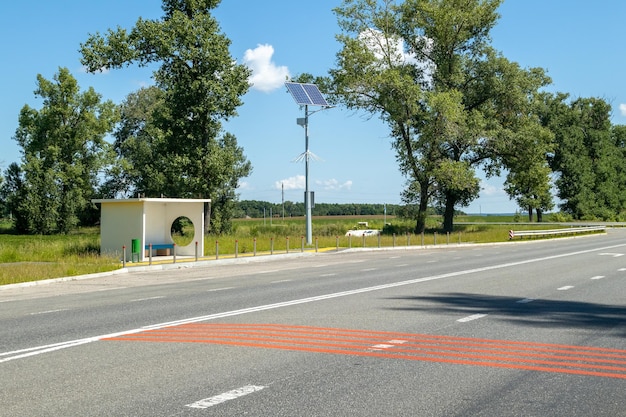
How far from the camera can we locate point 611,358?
8.02 meters

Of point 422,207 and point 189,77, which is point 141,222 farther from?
point 422,207

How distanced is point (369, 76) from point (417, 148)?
6.43 m

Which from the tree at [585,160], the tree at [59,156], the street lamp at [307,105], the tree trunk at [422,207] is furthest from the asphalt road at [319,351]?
the tree at [585,160]

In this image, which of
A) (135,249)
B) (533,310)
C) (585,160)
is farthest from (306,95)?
(585,160)

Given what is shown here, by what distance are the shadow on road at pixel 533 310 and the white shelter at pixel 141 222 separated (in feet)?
54.3

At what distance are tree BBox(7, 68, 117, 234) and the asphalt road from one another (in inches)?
2140

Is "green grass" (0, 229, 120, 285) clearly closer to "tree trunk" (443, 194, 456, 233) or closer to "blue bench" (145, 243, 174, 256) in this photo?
"blue bench" (145, 243, 174, 256)

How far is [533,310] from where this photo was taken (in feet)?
40.5

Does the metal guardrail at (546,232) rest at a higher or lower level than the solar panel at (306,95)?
lower

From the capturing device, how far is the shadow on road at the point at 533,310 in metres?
10.7

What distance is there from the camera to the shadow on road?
1074 cm

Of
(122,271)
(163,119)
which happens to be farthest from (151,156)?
(122,271)

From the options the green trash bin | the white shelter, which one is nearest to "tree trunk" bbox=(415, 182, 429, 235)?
the white shelter

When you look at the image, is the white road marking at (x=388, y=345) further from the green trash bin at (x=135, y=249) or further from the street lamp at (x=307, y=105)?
the street lamp at (x=307, y=105)
